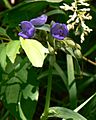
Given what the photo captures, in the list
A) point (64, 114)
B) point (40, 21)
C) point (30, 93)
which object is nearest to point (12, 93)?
point (30, 93)

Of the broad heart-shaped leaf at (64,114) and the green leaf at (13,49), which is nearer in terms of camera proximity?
the green leaf at (13,49)

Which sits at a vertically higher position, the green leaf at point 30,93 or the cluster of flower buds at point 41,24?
the cluster of flower buds at point 41,24

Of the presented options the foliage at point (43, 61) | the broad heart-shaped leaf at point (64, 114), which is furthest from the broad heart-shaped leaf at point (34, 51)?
the broad heart-shaped leaf at point (64, 114)

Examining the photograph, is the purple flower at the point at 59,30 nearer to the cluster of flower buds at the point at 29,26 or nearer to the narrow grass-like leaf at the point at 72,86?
the cluster of flower buds at the point at 29,26

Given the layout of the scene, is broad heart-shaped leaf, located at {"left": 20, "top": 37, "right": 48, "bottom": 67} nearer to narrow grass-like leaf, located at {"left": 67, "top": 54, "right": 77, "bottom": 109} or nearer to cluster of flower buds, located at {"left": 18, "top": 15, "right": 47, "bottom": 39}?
cluster of flower buds, located at {"left": 18, "top": 15, "right": 47, "bottom": 39}

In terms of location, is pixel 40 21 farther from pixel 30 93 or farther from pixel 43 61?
pixel 30 93

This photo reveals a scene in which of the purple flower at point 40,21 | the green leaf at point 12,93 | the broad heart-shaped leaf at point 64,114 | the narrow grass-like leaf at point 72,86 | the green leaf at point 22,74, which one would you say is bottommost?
the narrow grass-like leaf at point 72,86

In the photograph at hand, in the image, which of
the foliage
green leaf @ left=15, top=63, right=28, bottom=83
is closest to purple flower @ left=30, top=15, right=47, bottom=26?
the foliage
